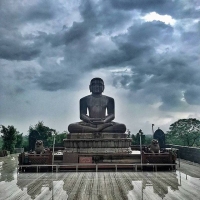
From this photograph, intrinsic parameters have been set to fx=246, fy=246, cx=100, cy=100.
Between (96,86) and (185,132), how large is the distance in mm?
24290

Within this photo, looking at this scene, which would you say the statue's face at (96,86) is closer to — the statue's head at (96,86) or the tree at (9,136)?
the statue's head at (96,86)

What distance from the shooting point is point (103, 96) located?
61.7 feet

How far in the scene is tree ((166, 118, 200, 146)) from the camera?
122 feet

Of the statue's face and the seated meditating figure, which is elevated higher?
the statue's face

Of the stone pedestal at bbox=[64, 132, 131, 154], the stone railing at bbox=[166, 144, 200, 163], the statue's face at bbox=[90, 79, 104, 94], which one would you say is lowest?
the stone railing at bbox=[166, 144, 200, 163]

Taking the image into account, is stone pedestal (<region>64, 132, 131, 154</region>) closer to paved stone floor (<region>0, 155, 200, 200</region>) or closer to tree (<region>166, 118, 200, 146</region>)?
paved stone floor (<region>0, 155, 200, 200</region>)

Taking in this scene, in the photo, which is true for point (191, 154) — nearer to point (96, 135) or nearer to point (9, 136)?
point (96, 135)

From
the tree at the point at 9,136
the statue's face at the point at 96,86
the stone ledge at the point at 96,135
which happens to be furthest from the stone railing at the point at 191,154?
the tree at the point at 9,136

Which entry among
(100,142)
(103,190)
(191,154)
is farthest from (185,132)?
(103,190)

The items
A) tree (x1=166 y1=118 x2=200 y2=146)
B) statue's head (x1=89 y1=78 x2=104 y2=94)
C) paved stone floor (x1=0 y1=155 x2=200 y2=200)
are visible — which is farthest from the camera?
tree (x1=166 y1=118 x2=200 y2=146)

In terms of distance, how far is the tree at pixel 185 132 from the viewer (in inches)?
1465

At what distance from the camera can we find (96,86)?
18609mm

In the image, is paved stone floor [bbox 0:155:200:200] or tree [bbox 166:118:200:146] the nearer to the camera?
paved stone floor [bbox 0:155:200:200]

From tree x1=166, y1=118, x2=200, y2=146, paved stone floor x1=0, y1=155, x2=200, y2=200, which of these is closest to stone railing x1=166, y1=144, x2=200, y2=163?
paved stone floor x1=0, y1=155, x2=200, y2=200
